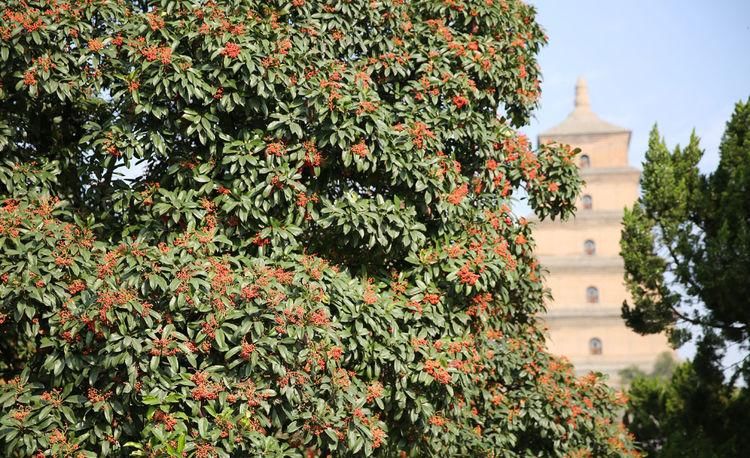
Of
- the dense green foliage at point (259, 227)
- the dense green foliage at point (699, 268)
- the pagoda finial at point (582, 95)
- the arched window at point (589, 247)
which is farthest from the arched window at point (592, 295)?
the dense green foliage at point (259, 227)

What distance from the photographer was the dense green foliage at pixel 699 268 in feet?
38.7

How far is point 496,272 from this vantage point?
6.72m

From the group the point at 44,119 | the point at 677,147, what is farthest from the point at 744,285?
the point at 44,119

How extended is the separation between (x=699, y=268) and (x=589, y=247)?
20.3m

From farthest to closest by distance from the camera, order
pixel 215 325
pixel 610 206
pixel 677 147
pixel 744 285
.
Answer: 1. pixel 610 206
2. pixel 677 147
3. pixel 744 285
4. pixel 215 325

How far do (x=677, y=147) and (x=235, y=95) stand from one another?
29.9 ft

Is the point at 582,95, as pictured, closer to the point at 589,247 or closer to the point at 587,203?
the point at 587,203

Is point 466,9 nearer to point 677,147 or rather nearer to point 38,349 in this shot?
point 38,349

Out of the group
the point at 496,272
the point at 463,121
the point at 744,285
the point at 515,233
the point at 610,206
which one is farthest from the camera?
the point at 610,206

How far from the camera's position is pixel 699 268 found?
11875 millimetres

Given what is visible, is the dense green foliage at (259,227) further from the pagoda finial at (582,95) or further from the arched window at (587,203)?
the pagoda finial at (582,95)

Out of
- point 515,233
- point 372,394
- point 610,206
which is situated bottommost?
point 372,394

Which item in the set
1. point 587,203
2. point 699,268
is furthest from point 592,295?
point 699,268

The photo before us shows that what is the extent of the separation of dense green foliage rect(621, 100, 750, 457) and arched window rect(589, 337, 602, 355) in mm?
18923
